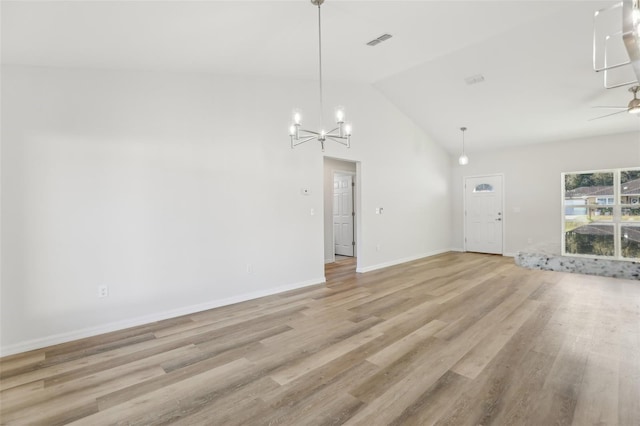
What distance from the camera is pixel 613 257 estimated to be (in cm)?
571

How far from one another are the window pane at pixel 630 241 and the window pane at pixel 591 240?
162mm

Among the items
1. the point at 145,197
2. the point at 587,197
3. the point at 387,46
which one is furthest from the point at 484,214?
the point at 145,197

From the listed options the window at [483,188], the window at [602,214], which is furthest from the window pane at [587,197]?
the window at [483,188]

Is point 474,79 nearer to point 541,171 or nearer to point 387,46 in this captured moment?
point 387,46

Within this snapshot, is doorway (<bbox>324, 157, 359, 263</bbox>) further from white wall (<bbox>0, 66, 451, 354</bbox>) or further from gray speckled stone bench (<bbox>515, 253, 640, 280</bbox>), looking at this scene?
gray speckled stone bench (<bbox>515, 253, 640, 280</bbox>)

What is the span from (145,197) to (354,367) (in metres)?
2.85

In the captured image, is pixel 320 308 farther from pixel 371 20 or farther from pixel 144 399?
pixel 371 20

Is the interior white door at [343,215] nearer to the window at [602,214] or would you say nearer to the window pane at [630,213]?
the window at [602,214]

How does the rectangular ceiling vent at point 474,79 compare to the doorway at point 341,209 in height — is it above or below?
above

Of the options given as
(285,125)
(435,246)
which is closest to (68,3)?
(285,125)

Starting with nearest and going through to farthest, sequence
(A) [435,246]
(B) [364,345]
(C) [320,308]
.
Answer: (B) [364,345], (C) [320,308], (A) [435,246]

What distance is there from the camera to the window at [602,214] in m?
5.77

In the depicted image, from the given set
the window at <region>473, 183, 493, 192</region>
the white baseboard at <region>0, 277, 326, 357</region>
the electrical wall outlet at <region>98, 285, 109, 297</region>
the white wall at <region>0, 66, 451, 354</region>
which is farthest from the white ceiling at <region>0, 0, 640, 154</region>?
the white baseboard at <region>0, 277, 326, 357</region>

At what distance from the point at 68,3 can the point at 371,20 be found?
9.08 ft
